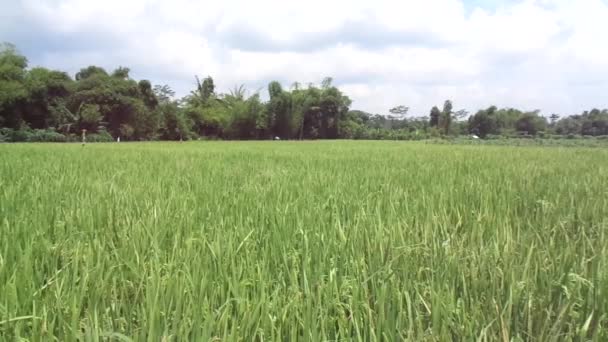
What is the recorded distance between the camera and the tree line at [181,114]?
105ft

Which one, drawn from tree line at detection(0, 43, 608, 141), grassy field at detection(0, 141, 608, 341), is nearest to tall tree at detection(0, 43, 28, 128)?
tree line at detection(0, 43, 608, 141)

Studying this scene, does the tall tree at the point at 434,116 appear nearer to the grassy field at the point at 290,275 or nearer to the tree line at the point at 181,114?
the tree line at the point at 181,114

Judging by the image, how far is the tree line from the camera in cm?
3209

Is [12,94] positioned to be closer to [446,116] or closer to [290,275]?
[290,275]

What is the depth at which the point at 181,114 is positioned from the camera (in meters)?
40.1

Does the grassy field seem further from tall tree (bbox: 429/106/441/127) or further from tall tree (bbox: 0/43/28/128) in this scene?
tall tree (bbox: 429/106/441/127)

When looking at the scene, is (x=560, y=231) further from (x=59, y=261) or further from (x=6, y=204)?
(x=6, y=204)

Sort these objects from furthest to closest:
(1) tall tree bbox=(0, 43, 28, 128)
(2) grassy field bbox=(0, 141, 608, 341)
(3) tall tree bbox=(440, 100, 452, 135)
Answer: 1. (3) tall tree bbox=(440, 100, 452, 135)
2. (1) tall tree bbox=(0, 43, 28, 128)
3. (2) grassy field bbox=(0, 141, 608, 341)

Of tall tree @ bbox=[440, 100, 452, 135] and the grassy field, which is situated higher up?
tall tree @ bbox=[440, 100, 452, 135]

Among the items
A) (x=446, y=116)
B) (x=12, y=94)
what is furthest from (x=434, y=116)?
(x=12, y=94)

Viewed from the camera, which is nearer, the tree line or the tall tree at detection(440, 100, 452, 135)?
the tree line

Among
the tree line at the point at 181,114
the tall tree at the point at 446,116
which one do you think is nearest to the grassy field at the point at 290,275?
the tree line at the point at 181,114

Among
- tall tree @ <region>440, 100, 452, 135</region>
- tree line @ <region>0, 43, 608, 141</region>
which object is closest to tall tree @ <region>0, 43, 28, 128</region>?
tree line @ <region>0, 43, 608, 141</region>

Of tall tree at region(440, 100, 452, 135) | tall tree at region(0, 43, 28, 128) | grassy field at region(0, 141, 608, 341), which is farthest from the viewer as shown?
tall tree at region(440, 100, 452, 135)
